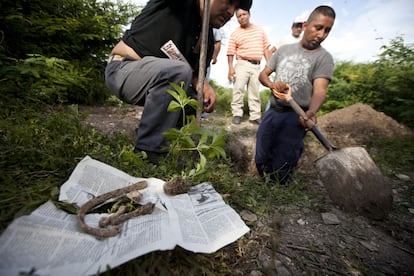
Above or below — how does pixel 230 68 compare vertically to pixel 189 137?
above

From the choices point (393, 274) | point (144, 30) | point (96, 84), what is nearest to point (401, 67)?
point (393, 274)

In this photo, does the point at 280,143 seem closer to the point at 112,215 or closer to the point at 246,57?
the point at 112,215

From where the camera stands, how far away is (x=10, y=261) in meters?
0.53

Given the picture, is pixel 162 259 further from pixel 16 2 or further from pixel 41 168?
Result: pixel 16 2

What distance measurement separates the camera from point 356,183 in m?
1.55

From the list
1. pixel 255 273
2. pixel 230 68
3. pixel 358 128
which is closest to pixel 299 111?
pixel 255 273

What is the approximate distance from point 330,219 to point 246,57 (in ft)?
10.6

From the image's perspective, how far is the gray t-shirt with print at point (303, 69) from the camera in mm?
2066

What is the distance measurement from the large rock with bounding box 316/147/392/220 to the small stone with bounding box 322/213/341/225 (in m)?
0.27

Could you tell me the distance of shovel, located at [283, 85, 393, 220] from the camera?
1462 mm

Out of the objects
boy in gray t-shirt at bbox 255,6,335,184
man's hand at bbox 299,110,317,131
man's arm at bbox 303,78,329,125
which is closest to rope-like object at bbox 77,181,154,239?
boy in gray t-shirt at bbox 255,6,335,184

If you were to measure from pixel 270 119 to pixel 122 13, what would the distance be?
3.46 m

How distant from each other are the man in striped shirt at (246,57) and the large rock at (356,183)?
2.43 m

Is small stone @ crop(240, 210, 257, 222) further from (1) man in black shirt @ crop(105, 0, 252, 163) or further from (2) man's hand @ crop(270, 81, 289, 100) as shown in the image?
(2) man's hand @ crop(270, 81, 289, 100)
